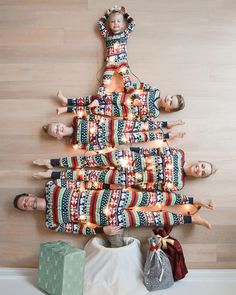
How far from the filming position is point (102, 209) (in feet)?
6.43

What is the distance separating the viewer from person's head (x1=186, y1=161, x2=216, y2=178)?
1.99 m

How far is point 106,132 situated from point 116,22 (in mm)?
735

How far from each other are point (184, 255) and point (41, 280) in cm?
86

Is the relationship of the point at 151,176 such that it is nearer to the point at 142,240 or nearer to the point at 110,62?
the point at 142,240

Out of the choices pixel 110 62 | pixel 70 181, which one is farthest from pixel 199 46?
pixel 70 181

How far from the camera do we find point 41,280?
181cm

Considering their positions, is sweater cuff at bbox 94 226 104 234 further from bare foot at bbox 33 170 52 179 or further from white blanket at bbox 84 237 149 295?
Answer: bare foot at bbox 33 170 52 179

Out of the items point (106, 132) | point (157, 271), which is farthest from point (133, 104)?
point (157, 271)

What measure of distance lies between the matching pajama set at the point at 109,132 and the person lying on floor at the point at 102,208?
0.96 ft

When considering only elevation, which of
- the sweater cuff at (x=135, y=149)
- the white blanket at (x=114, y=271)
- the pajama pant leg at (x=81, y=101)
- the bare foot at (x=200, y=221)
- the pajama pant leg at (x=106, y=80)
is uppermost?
the pajama pant leg at (x=106, y=80)

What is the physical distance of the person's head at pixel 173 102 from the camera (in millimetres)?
2066

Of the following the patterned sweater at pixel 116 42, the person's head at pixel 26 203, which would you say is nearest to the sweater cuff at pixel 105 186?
the person's head at pixel 26 203

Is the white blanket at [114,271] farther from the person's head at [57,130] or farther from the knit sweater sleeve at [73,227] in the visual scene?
the person's head at [57,130]

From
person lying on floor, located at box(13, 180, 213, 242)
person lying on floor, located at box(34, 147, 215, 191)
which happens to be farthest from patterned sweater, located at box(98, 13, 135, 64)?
person lying on floor, located at box(13, 180, 213, 242)
